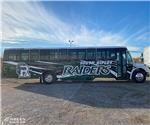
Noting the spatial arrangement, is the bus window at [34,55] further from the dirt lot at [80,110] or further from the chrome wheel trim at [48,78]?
the dirt lot at [80,110]

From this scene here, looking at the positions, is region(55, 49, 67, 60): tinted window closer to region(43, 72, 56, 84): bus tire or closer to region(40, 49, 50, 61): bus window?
region(40, 49, 50, 61): bus window

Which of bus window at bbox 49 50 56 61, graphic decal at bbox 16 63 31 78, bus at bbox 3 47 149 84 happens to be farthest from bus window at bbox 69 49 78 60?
graphic decal at bbox 16 63 31 78

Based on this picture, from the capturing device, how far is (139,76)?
56.0 feet

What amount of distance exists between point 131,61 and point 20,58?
318 inches

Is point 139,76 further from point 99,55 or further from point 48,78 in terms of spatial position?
point 48,78

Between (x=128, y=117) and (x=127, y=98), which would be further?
(x=127, y=98)

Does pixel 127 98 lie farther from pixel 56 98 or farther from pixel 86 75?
pixel 86 75

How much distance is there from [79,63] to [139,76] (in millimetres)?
4411

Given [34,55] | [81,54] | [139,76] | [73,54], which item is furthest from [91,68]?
[34,55]

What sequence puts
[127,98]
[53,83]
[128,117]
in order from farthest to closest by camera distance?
[53,83] < [127,98] < [128,117]

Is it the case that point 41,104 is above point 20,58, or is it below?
below

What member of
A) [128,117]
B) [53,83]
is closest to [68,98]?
[128,117]

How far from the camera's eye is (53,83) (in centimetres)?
1706

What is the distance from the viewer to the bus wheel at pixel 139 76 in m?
17.0
